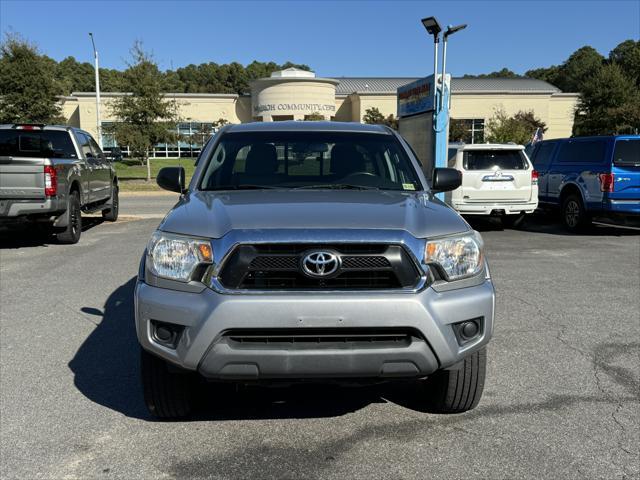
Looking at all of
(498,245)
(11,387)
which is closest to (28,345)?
(11,387)

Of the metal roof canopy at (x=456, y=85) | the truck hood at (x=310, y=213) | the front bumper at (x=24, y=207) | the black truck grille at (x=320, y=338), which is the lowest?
the black truck grille at (x=320, y=338)

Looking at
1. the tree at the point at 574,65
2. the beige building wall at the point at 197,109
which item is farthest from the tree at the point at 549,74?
the beige building wall at the point at 197,109

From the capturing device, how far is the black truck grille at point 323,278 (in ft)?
9.93

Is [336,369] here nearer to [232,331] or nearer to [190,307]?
[232,331]

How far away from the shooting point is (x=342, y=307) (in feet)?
9.66

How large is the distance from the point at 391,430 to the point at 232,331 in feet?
3.93

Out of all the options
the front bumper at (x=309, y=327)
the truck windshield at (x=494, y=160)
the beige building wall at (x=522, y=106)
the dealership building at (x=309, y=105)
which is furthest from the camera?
the beige building wall at (x=522, y=106)

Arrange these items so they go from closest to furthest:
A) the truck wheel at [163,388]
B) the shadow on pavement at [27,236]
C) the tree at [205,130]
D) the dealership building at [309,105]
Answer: the truck wheel at [163,388]
the shadow on pavement at [27,236]
the tree at [205,130]
the dealership building at [309,105]

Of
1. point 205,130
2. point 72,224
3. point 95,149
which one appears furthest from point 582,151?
point 205,130

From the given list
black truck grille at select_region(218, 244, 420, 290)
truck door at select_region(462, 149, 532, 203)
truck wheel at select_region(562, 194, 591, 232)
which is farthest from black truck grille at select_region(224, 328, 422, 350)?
→ truck wheel at select_region(562, 194, 591, 232)

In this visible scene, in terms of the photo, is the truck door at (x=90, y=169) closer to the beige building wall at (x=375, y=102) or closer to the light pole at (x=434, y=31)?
the light pole at (x=434, y=31)

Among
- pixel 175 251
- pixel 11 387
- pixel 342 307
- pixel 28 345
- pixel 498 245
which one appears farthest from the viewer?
Answer: pixel 498 245

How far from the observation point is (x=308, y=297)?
297cm

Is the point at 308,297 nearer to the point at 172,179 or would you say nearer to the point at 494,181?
the point at 172,179
